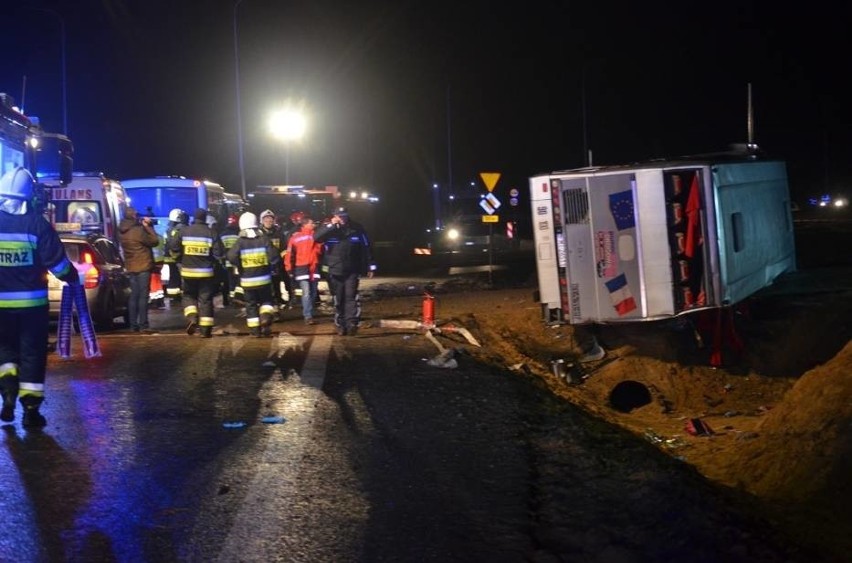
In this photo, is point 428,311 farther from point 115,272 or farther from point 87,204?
point 87,204

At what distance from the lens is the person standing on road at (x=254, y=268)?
39.9 ft

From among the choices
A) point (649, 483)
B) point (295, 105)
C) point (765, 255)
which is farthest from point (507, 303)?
point (295, 105)

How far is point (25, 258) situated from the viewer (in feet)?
22.7

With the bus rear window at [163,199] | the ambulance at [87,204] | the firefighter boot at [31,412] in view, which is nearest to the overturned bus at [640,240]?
the firefighter boot at [31,412]

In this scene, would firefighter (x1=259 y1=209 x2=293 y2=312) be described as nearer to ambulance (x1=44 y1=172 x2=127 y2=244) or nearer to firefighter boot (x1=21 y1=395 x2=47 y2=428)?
ambulance (x1=44 y1=172 x2=127 y2=244)

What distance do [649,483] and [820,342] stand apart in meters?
8.04

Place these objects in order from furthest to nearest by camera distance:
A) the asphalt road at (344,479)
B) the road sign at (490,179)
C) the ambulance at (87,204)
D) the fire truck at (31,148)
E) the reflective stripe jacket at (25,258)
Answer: the road sign at (490,179) < the ambulance at (87,204) < the fire truck at (31,148) < the reflective stripe jacket at (25,258) < the asphalt road at (344,479)

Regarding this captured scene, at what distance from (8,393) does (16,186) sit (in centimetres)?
157

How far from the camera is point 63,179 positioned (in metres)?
11.6

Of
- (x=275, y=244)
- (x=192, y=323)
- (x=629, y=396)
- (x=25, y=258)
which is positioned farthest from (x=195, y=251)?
(x=629, y=396)

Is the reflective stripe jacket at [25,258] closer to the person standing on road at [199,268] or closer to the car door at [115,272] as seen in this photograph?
the person standing on road at [199,268]

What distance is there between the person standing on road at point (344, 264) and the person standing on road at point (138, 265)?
9.60ft

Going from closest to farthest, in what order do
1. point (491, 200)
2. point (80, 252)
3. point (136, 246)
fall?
1. point (80, 252)
2. point (136, 246)
3. point (491, 200)

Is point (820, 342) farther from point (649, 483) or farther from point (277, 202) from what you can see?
point (277, 202)
